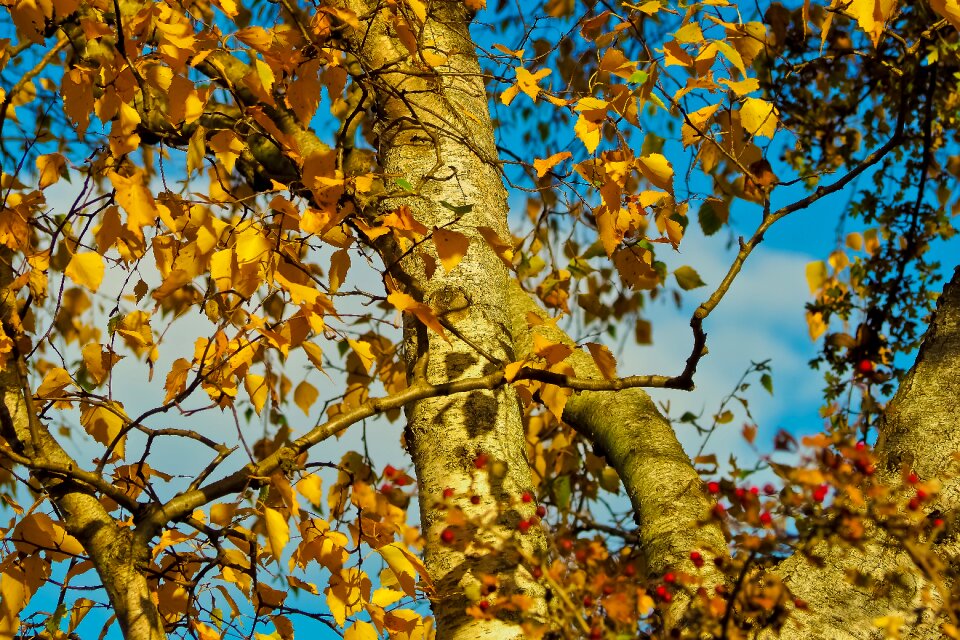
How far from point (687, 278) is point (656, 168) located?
1165 mm

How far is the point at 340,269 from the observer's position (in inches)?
77.1

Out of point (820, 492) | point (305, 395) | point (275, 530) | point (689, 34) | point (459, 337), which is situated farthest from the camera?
point (305, 395)

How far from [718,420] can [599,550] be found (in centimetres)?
238

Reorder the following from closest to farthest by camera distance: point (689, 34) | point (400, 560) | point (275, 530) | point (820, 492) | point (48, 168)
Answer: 1. point (820, 492)
2. point (275, 530)
3. point (400, 560)
4. point (689, 34)
5. point (48, 168)

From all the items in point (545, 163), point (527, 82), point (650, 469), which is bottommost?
point (650, 469)

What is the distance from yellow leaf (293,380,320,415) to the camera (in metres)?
2.94

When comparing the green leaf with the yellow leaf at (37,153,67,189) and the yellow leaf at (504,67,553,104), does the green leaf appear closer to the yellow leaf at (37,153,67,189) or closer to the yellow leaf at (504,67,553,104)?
the yellow leaf at (504,67,553,104)

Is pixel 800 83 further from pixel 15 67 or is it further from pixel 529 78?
pixel 15 67

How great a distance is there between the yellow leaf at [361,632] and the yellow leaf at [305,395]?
52.6 inches

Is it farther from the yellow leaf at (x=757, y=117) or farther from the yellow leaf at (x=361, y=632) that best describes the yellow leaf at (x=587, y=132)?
the yellow leaf at (x=361, y=632)

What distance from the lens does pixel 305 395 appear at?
296 centimetres

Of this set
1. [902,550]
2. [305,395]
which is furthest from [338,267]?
[902,550]

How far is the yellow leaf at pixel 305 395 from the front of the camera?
2.94 metres

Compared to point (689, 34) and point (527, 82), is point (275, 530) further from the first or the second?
point (689, 34)
